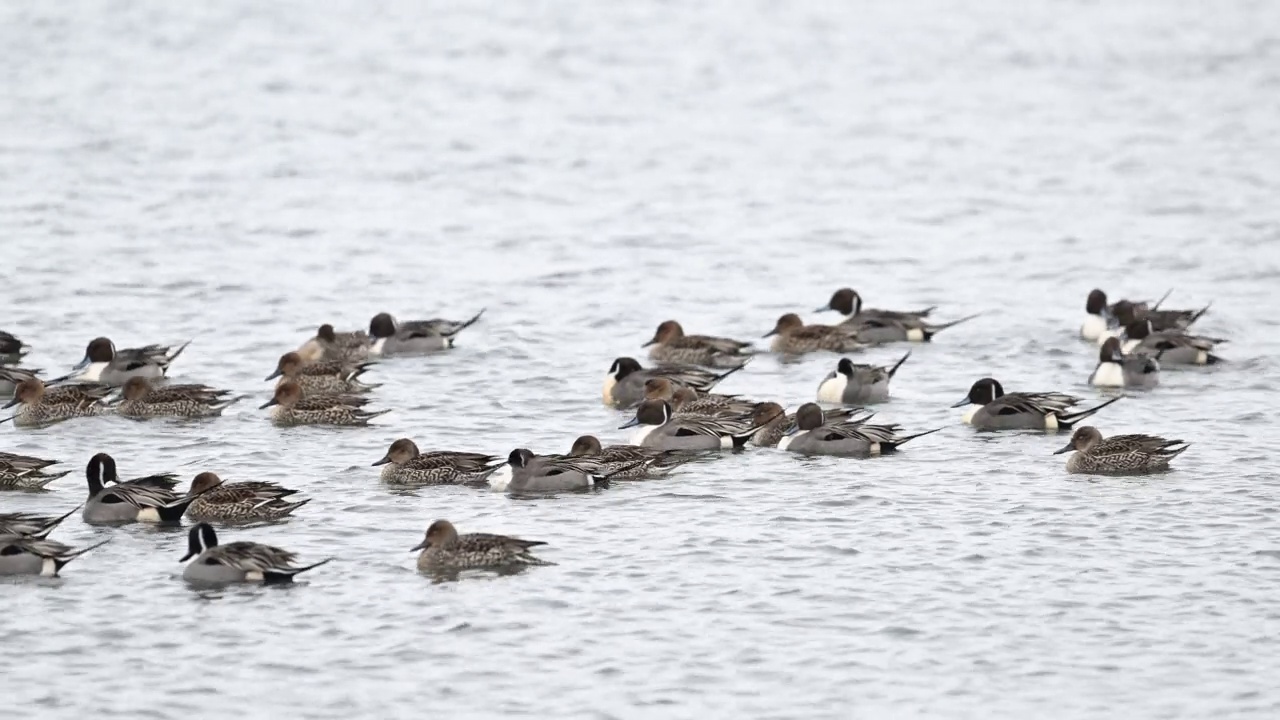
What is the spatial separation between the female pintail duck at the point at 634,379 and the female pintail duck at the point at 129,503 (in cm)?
501

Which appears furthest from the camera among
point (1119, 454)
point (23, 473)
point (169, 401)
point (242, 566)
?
point (169, 401)

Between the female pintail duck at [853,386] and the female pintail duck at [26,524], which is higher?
the female pintail duck at [853,386]

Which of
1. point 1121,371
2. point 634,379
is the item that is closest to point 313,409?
point 634,379

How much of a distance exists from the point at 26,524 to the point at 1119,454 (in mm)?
7609

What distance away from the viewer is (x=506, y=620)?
11766 mm

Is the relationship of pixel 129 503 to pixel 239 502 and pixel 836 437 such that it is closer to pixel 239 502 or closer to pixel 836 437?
pixel 239 502

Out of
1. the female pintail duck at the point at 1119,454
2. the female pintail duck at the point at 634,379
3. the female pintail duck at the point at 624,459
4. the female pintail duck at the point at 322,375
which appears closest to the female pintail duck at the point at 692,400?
the female pintail duck at the point at 634,379

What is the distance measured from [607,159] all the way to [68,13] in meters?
17.4

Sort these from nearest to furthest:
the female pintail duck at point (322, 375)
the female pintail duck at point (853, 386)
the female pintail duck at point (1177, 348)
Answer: the female pintail duck at point (853, 386)
the female pintail duck at point (322, 375)
the female pintail duck at point (1177, 348)

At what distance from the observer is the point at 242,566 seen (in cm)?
1223

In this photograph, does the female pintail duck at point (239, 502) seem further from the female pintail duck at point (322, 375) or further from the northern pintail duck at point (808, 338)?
the northern pintail duck at point (808, 338)

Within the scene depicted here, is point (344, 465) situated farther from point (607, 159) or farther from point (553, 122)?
point (553, 122)

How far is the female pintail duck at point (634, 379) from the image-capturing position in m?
17.8

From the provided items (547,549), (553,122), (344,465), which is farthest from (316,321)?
(553,122)
